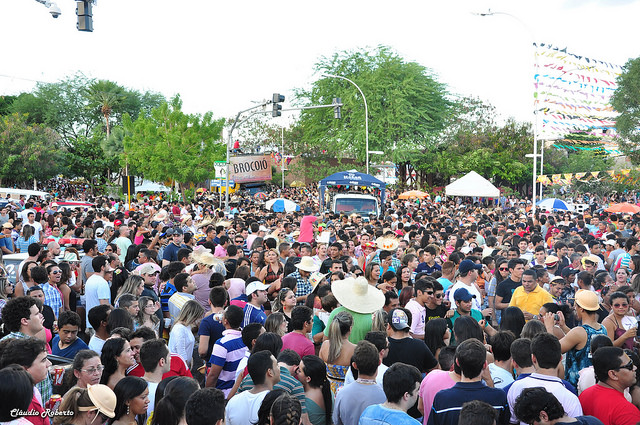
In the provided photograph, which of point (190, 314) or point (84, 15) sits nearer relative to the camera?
point (190, 314)

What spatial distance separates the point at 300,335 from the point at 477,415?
2539mm

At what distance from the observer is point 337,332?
545 centimetres

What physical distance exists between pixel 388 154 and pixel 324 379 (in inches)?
1607

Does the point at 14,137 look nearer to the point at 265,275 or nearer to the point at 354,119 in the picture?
the point at 354,119

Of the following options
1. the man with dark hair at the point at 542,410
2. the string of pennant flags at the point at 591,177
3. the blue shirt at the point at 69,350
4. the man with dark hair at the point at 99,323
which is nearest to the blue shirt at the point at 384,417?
the man with dark hair at the point at 542,410

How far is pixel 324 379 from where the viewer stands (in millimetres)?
4797

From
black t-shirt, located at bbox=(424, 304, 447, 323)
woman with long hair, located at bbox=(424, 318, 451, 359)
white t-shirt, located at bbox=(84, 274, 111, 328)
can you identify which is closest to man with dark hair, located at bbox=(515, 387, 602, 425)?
woman with long hair, located at bbox=(424, 318, 451, 359)

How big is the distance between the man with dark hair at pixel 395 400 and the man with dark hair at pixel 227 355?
1.96 meters

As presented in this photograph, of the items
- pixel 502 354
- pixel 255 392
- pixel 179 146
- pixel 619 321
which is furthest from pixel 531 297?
pixel 179 146

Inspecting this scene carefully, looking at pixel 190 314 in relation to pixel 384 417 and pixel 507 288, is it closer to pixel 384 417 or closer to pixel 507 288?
pixel 384 417

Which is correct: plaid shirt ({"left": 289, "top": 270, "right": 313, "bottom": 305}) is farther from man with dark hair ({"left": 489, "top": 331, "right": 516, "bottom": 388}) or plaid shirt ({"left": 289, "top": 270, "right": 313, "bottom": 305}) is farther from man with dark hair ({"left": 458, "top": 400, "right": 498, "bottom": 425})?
man with dark hair ({"left": 458, "top": 400, "right": 498, "bottom": 425})

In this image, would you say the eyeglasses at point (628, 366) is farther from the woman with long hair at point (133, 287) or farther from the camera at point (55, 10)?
the camera at point (55, 10)

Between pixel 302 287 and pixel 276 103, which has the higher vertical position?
pixel 276 103

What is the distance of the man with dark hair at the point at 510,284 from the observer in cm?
855
